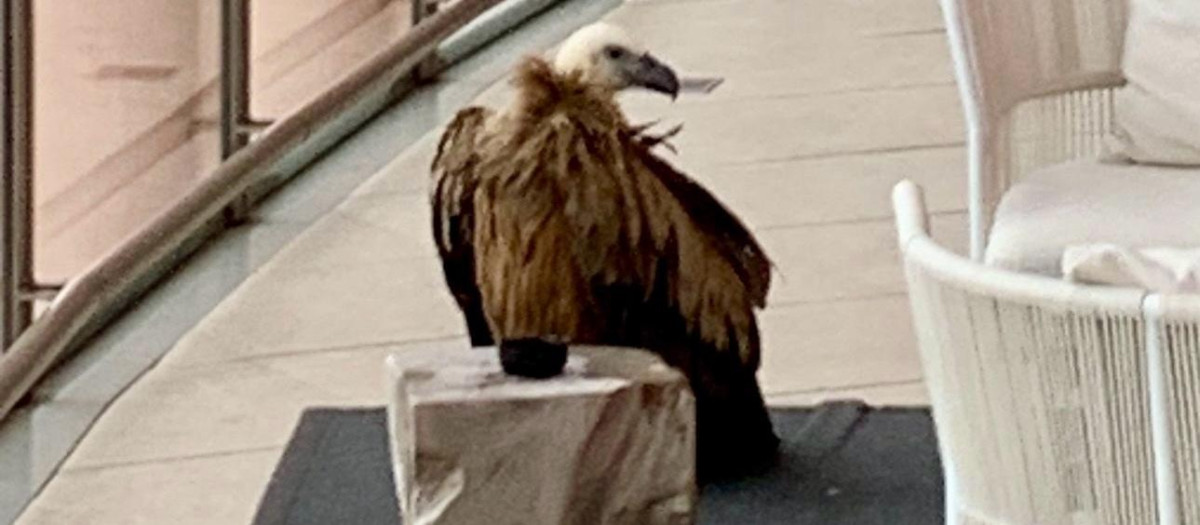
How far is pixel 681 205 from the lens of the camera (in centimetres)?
261

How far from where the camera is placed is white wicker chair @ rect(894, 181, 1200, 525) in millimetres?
1595

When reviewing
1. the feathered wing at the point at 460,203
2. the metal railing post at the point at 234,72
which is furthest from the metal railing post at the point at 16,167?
the metal railing post at the point at 234,72

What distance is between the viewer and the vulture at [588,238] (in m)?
2.54

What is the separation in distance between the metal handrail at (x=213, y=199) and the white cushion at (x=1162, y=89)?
1398 millimetres

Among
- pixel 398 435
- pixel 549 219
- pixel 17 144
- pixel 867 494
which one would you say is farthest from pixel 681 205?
pixel 17 144

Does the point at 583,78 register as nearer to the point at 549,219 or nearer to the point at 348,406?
the point at 549,219

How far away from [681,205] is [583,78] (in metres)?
0.18

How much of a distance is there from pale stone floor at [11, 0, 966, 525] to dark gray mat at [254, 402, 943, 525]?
0.07 m

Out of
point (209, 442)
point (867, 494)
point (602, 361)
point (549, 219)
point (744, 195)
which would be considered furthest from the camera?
point (744, 195)

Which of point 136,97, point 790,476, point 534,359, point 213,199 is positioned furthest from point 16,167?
point 534,359

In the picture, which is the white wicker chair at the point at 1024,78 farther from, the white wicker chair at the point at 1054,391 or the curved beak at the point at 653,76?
the white wicker chair at the point at 1054,391

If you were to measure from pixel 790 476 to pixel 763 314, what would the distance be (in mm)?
693

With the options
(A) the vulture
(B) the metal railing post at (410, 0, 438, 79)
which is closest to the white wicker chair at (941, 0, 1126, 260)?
(A) the vulture

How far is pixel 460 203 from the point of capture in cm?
260
